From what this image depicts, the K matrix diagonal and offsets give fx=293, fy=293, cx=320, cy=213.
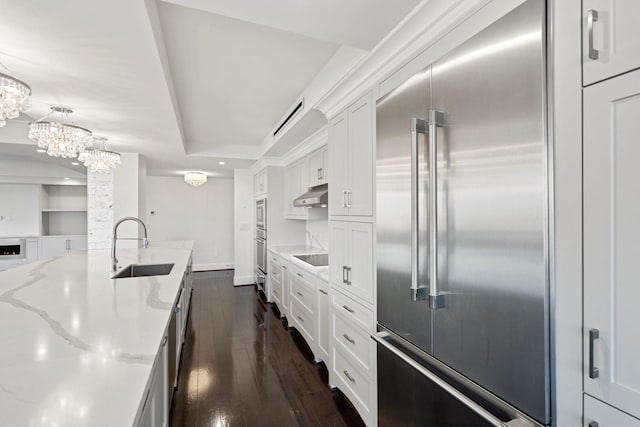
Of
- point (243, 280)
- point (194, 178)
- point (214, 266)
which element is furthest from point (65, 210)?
point (243, 280)

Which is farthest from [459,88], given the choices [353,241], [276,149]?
[276,149]

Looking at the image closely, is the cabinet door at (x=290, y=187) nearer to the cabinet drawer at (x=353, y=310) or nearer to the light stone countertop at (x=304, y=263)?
the light stone countertop at (x=304, y=263)

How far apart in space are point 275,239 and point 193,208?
3.46 metres

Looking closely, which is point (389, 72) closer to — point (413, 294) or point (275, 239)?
point (413, 294)

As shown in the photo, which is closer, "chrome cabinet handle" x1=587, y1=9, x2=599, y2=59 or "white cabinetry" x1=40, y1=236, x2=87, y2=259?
"chrome cabinet handle" x1=587, y1=9, x2=599, y2=59

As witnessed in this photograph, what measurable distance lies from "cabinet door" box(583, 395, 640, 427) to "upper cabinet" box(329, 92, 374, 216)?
47.8 inches

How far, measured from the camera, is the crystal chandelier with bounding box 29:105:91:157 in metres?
2.48

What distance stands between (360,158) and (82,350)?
64.9 inches

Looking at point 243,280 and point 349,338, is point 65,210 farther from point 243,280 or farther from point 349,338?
point 349,338

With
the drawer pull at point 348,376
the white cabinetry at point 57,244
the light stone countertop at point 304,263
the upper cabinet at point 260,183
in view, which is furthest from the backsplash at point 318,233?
the white cabinetry at point 57,244

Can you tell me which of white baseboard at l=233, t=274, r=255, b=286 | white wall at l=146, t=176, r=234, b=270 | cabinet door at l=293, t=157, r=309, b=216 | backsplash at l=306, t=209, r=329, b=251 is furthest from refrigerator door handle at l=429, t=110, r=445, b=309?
white wall at l=146, t=176, r=234, b=270

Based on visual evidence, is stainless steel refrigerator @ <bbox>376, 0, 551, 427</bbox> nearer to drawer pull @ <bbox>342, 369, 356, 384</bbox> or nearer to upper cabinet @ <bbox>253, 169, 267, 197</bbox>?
drawer pull @ <bbox>342, 369, 356, 384</bbox>

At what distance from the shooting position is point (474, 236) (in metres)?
1.09

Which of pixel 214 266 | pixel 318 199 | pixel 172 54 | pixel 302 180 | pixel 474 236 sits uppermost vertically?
pixel 172 54
